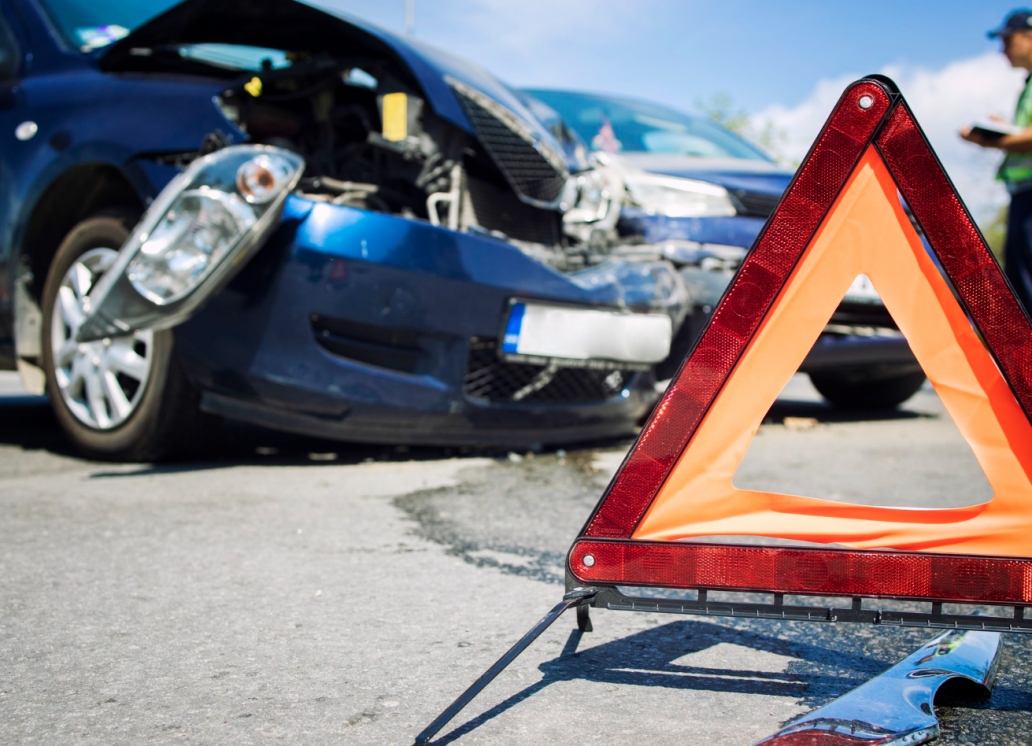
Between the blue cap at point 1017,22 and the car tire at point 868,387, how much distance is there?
6.88 ft

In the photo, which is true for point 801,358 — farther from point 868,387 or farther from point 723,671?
point 868,387

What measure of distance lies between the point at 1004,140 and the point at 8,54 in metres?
3.95

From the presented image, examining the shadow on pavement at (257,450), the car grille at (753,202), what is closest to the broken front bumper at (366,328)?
the shadow on pavement at (257,450)

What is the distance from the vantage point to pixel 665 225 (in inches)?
186

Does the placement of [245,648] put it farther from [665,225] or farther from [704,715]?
[665,225]

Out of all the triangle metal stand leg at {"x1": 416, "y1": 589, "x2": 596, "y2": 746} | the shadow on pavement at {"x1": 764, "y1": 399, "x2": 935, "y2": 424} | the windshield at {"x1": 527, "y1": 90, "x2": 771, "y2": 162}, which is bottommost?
the shadow on pavement at {"x1": 764, "y1": 399, "x2": 935, "y2": 424}

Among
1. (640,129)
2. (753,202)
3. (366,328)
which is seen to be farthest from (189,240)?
(640,129)

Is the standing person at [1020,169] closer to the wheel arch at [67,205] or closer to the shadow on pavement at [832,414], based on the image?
the shadow on pavement at [832,414]

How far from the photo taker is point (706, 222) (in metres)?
4.79

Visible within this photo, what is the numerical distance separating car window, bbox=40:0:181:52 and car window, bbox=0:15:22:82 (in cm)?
17

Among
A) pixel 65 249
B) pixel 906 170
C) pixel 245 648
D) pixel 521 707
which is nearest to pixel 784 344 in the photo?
pixel 906 170

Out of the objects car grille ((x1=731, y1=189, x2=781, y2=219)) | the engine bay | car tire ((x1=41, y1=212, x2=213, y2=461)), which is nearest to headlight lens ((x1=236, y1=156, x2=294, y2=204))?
the engine bay

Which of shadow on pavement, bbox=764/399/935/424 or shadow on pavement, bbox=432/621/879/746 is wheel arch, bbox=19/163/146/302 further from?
shadow on pavement, bbox=764/399/935/424

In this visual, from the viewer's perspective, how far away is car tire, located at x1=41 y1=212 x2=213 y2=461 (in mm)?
3459
